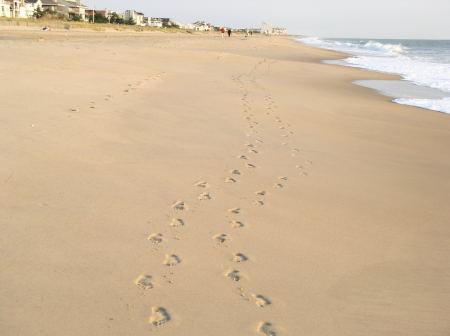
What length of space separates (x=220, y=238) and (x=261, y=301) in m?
0.76

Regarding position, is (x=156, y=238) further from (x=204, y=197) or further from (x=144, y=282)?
(x=204, y=197)

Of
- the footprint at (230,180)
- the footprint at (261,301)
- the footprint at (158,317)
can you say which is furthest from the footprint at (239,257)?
the footprint at (230,180)

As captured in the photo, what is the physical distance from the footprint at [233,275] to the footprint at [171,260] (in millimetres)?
352

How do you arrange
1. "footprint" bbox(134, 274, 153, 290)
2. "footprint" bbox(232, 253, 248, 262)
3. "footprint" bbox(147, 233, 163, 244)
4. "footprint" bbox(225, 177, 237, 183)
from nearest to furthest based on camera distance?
1. "footprint" bbox(134, 274, 153, 290)
2. "footprint" bbox(232, 253, 248, 262)
3. "footprint" bbox(147, 233, 163, 244)
4. "footprint" bbox(225, 177, 237, 183)

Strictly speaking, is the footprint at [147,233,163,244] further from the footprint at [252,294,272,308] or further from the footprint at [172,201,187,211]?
the footprint at [252,294,272,308]

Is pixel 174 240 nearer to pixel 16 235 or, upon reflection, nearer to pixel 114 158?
pixel 16 235

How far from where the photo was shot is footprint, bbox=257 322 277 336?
219cm

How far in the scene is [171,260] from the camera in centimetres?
275

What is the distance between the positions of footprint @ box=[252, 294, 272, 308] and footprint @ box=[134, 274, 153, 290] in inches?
25.4

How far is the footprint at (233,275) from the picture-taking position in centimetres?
262

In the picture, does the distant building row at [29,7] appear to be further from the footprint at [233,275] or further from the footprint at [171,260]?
the footprint at [233,275]

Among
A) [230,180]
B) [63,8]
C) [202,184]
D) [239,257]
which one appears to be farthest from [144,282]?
[63,8]

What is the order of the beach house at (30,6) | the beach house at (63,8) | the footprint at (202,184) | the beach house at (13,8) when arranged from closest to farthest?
1. the footprint at (202,184)
2. the beach house at (13,8)
3. the beach house at (30,6)
4. the beach house at (63,8)

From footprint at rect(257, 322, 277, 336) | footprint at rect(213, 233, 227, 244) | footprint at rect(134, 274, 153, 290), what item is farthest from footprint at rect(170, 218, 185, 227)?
footprint at rect(257, 322, 277, 336)
